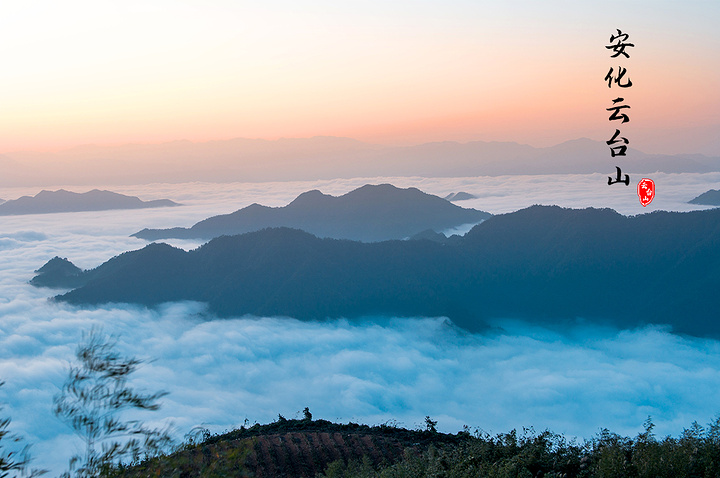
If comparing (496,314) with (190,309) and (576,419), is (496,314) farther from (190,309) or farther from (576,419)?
(190,309)

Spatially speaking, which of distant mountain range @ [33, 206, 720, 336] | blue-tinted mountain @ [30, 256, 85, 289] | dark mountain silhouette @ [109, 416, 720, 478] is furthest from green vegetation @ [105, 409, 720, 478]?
blue-tinted mountain @ [30, 256, 85, 289]

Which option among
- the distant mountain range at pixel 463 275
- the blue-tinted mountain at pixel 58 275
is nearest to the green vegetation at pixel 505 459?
the distant mountain range at pixel 463 275

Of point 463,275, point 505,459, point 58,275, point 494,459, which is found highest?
point 505,459

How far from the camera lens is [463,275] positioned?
139 meters

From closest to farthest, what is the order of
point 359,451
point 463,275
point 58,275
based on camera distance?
point 359,451 < point 463,275 < point 58,275

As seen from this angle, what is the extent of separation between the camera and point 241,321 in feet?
401

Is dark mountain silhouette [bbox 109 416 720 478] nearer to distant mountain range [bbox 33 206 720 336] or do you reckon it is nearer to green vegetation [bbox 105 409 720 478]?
green vegetation [bbox 105 409 720 478]

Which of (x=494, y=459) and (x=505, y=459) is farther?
(x=494, y=459)

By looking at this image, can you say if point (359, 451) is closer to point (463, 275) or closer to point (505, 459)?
point (505, 459)

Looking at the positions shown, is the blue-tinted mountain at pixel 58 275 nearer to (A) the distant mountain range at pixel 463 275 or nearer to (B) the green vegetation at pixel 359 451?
(A) the distant mountain range at pixel 463 275

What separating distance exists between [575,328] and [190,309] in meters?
88.4

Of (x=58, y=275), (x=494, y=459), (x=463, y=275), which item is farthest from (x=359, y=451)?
(x=58, y=275)

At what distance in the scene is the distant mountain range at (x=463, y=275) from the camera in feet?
413

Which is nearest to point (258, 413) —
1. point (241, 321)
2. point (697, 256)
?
point (241, 321)
